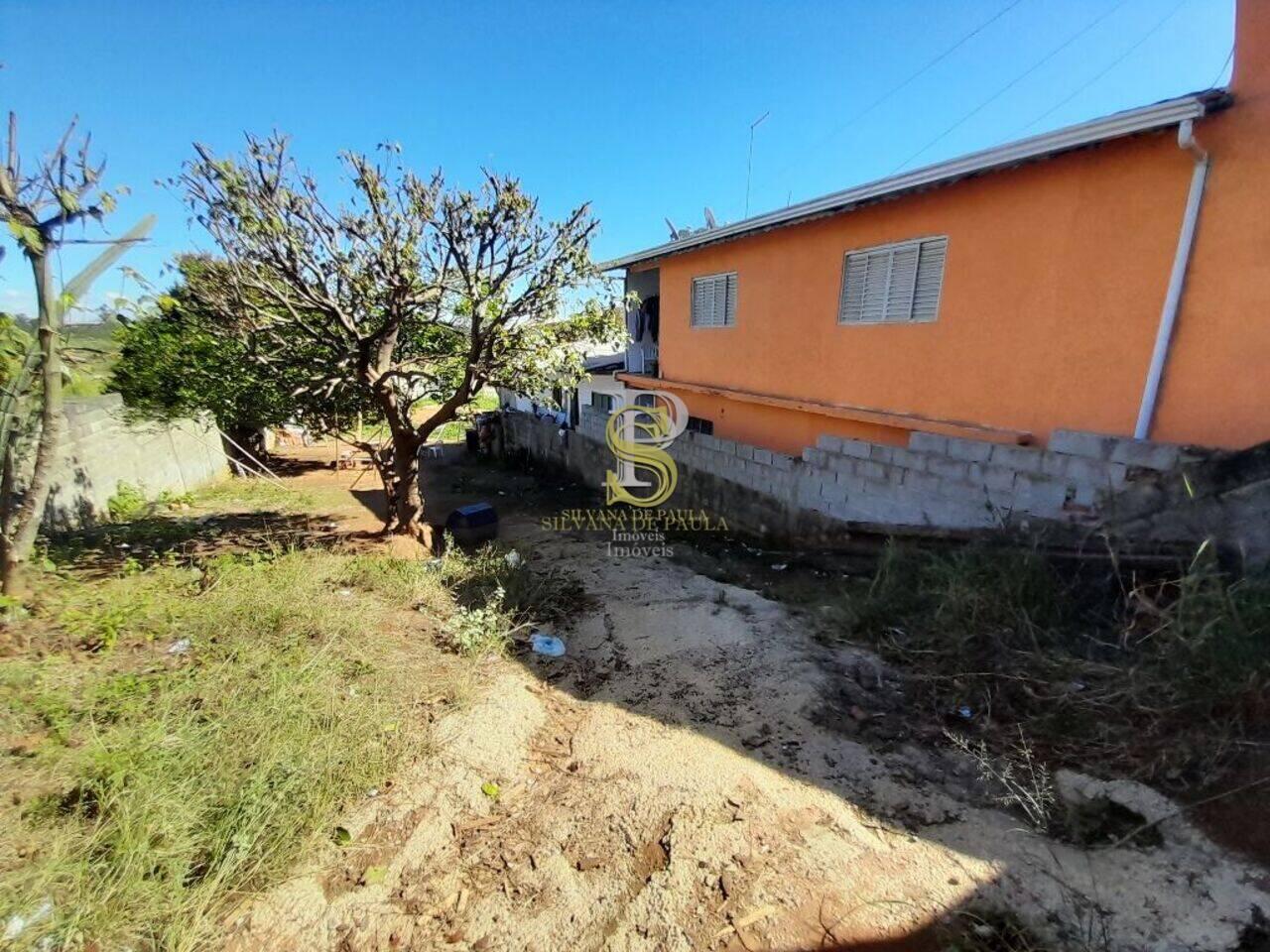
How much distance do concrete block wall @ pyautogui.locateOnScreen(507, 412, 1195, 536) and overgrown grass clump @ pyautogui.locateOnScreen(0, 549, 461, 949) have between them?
450 centimetres

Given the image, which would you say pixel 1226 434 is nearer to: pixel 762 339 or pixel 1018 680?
pixel 1018 680

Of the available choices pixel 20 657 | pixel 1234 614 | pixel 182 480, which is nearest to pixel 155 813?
pixel 20 657

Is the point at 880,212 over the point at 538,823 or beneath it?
over

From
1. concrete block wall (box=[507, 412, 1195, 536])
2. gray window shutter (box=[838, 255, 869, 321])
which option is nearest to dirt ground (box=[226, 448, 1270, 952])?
concrete block wall (box=[507, 412, 1195, 536])

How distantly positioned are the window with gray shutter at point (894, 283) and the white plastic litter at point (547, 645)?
502 centimetres

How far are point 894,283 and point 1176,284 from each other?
2439mm

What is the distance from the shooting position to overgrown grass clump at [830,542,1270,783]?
2.49 meters

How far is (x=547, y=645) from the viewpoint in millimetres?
4066

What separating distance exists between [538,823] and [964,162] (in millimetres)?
6176

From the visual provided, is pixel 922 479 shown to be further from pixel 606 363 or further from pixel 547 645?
pixel 606 363

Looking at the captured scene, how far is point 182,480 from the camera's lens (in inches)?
398

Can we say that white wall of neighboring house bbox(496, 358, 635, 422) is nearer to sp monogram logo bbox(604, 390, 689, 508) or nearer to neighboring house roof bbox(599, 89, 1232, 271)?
sp monogram logo bbox(604, 390, 689, 508)

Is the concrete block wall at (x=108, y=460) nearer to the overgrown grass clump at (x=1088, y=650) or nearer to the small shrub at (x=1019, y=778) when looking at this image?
the overgrown grass clump at (x=1088, y=650)

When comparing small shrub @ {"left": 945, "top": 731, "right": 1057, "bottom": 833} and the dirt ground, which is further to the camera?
small shrub @ {"left": 945, "top": 731, "right": 1057, "bottom": 833}
